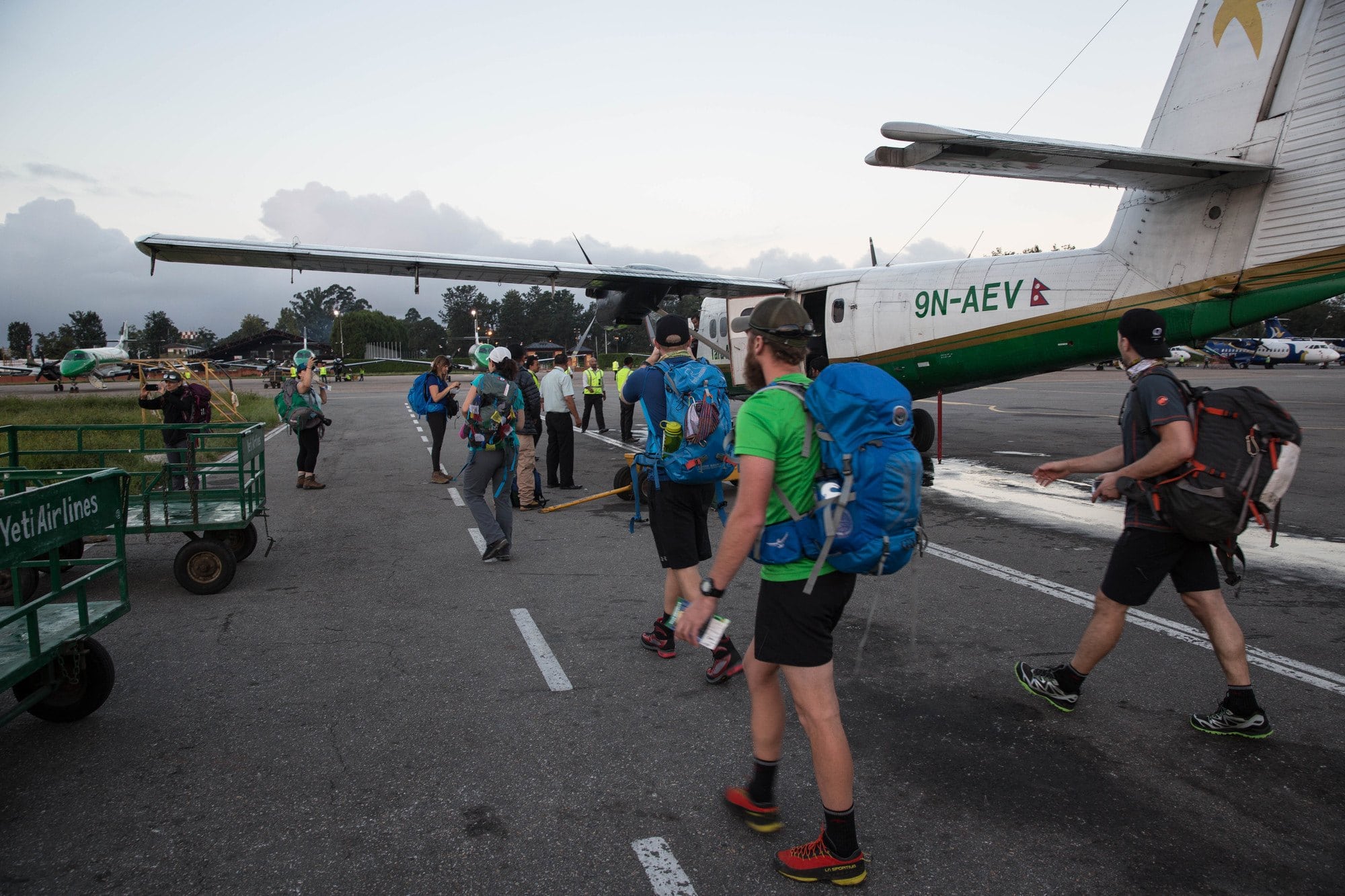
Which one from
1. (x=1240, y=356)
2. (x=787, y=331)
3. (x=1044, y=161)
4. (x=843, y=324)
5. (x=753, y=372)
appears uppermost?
(x=1044, y=161)

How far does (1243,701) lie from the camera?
367cm

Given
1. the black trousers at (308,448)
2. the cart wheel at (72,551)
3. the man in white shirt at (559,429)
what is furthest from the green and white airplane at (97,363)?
the cart wheel at (72,551)

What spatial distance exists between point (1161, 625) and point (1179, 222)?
6.20m

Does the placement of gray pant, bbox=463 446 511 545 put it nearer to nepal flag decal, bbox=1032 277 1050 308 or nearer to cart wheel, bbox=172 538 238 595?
cart wheel, bbox=172 538 238 595

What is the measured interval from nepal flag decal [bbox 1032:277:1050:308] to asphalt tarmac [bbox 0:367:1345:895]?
4.89 meters

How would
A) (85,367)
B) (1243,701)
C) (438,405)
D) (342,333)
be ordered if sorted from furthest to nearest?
(342,333), (85,367), (438,405), (1243,701)

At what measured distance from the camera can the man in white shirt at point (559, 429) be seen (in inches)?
443

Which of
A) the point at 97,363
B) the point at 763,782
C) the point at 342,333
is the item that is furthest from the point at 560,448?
the point at 342,333

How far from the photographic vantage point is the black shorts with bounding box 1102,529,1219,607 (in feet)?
12.2

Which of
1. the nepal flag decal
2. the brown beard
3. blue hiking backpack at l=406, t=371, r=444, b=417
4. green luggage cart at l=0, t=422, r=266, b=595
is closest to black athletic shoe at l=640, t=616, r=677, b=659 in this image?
the brown beard

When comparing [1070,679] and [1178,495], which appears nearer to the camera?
[1178,495]

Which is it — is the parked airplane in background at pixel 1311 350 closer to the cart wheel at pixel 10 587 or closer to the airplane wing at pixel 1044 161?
the airplane wing at pixel 1044 161

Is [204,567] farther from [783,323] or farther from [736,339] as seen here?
[736,339]

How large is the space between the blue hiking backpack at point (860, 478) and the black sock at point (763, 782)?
32.7 inches
